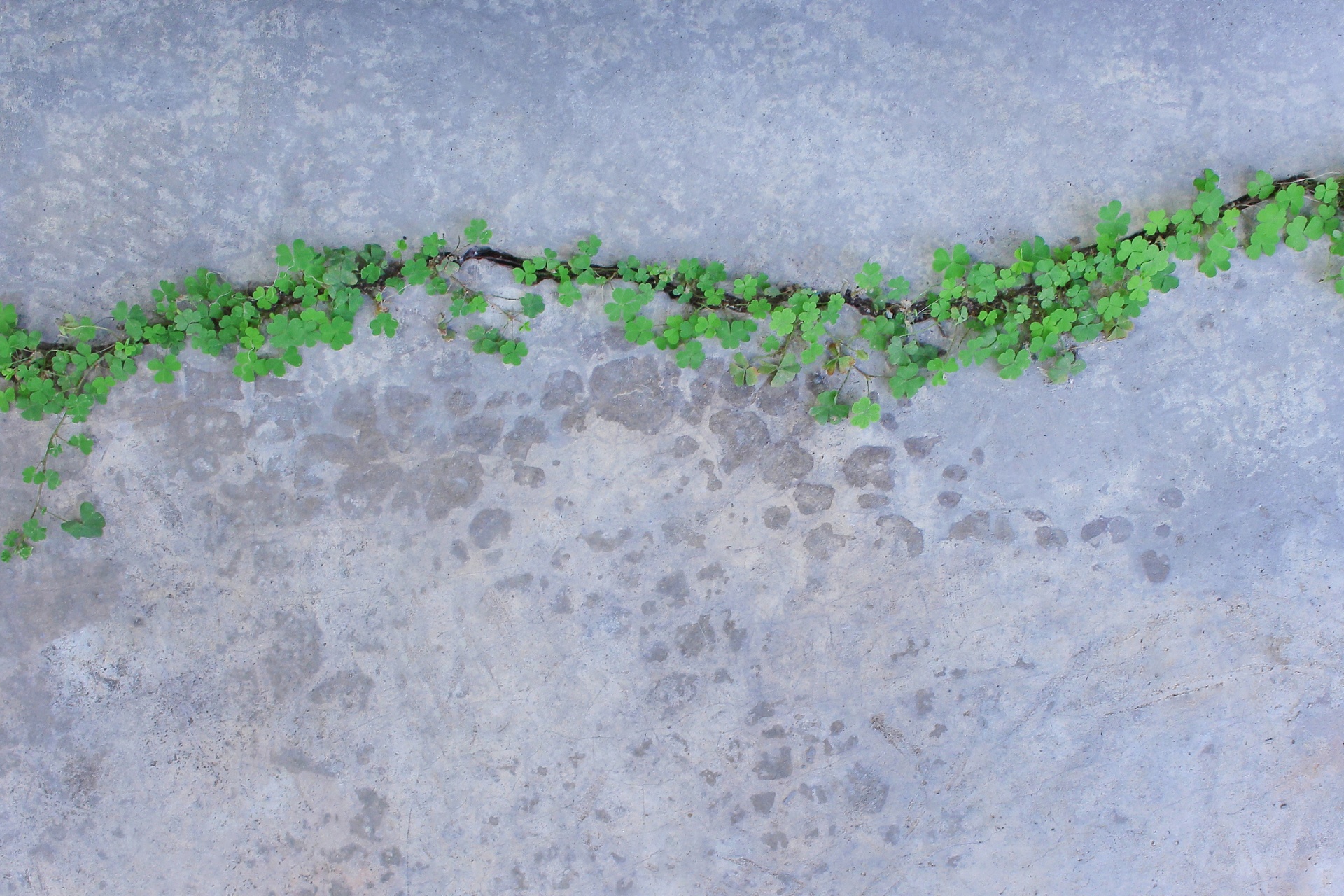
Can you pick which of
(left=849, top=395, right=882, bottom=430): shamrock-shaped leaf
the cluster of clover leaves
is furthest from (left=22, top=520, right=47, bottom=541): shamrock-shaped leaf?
(left=849, top=395, right=882, bottom=430): shamrock-shaped leaf

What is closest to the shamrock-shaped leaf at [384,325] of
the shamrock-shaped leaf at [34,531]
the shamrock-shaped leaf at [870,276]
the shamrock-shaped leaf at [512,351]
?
the shamrock-shaped leaf at [512,351]

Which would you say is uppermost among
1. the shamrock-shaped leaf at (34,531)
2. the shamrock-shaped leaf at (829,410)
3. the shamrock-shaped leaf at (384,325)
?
the shamrock-shaped leaf at (829,410)

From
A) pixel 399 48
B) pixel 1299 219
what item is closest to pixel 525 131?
pixel 399 48

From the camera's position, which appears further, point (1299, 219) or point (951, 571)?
point (951, 571)

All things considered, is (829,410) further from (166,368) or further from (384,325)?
(166,368)

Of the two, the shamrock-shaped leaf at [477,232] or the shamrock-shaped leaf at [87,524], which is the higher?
the shamrock-shaped leaf at [477,232]

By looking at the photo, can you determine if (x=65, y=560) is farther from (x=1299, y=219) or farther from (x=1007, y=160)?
(x=1299, y=219)

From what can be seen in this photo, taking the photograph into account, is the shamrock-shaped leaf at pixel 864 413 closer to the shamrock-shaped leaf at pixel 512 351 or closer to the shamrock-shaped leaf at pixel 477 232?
the shamrock-shaped leaf at pixel 512 351
